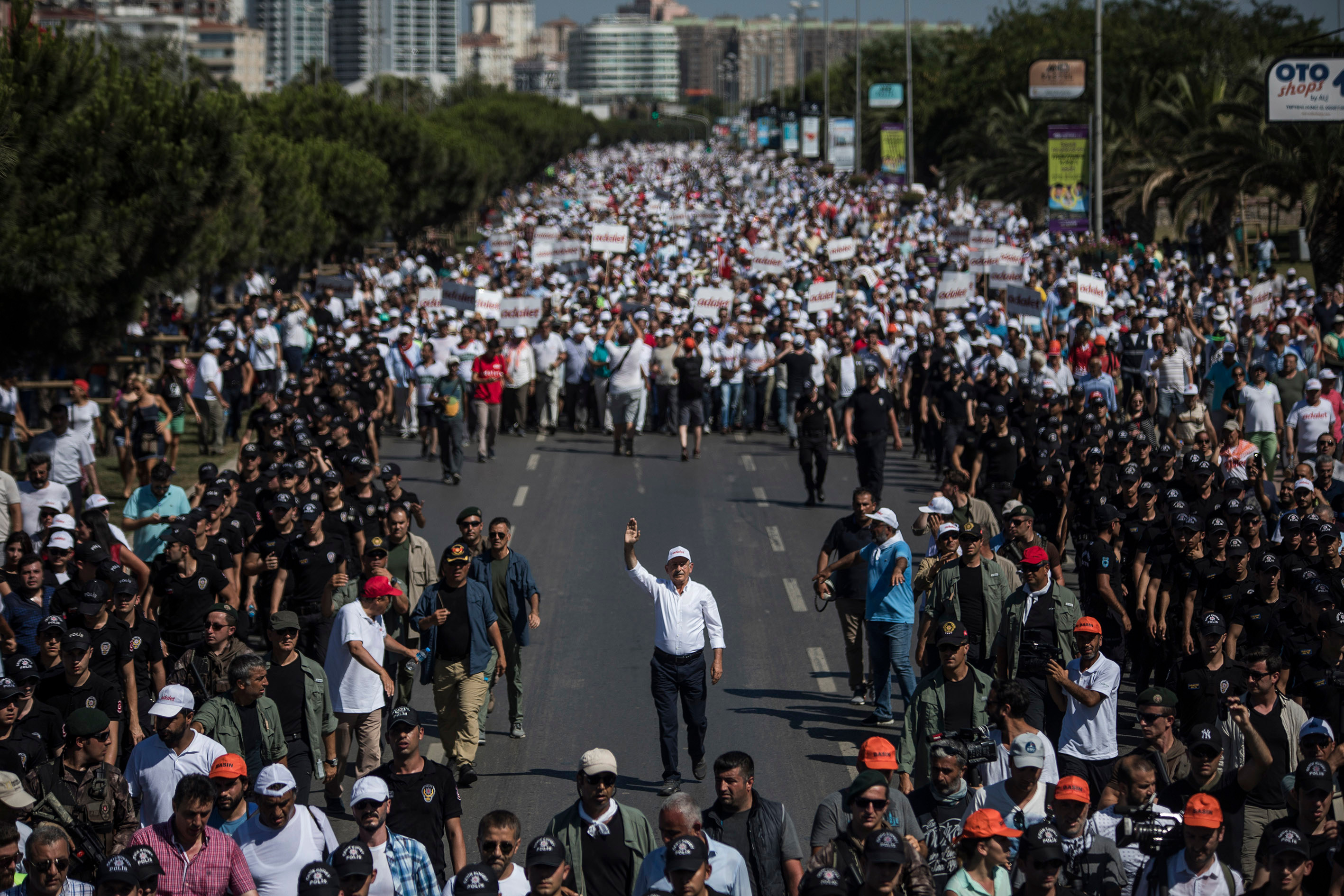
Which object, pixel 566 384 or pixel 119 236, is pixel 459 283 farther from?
pixel 119 236

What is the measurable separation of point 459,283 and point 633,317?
268 cm

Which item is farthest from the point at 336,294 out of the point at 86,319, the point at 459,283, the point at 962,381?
the point at 962,381

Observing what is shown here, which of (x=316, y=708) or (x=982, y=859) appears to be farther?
(x=316, y=708)

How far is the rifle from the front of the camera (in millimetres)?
7379

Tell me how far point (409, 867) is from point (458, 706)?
3094mm

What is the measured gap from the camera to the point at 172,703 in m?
7.81

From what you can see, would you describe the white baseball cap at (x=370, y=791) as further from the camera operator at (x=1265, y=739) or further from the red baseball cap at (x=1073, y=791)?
the camera operator at (x=1265, y=739)

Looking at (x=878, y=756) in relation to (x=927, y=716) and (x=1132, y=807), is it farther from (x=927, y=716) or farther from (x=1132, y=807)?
(x=927, y=716)

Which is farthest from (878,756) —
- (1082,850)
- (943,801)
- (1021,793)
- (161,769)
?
(161,769)

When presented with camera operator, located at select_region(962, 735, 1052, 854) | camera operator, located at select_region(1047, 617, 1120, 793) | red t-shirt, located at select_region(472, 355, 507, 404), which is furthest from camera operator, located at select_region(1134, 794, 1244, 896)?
red t-shirt, located at select_region(472, 355, 507, 404)

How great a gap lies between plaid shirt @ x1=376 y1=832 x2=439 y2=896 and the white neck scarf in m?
0.70

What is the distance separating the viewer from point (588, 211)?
207ft

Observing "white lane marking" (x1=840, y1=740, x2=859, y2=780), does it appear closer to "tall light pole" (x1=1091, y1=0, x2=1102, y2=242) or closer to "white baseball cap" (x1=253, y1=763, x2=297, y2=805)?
"white baseball cap" (x1=253, y1=763, x2=297, y2=805)

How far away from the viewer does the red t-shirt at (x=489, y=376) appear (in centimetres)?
2083
